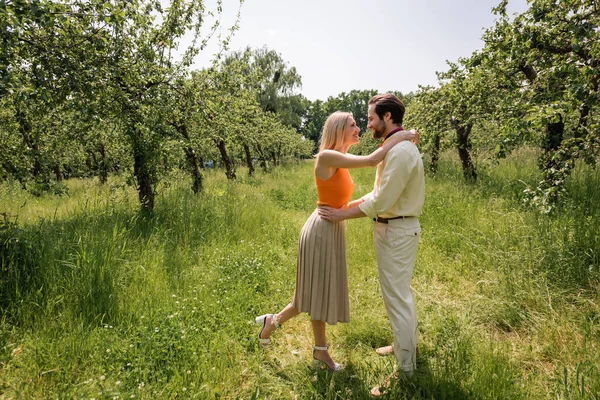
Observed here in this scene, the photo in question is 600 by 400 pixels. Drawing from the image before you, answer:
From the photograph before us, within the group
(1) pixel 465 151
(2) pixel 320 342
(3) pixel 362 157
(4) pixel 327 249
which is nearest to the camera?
(3) pixel 362 157

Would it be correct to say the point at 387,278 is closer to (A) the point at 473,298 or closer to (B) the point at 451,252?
(A) the point at 473,298

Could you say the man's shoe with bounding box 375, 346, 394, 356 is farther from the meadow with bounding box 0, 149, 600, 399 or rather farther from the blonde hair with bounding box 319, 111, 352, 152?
the blonde hair with bounding box 319, 111, 352, 152

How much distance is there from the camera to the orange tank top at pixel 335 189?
2.59 m

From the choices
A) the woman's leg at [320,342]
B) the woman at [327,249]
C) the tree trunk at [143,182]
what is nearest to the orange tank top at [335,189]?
the woman at [327,249]

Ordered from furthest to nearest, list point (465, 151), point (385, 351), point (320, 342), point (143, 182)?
1. point (465, 151)
2. point (143, 182)
3. point (385, 351)
4. point (320, 342)

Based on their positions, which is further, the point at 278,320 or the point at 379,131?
the point at 278,320

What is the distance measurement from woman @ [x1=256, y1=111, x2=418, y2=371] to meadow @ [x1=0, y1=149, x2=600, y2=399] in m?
0.46

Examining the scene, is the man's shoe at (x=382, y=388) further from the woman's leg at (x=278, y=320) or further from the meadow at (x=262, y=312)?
the woman's leg at (x=278, y=320)

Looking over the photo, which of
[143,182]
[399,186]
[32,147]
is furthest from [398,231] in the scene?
[32,147]

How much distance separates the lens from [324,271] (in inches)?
104

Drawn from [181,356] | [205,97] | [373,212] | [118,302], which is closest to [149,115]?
[205,97]

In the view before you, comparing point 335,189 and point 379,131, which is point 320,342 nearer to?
point 335,189

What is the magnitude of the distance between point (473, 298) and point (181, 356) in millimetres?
3110

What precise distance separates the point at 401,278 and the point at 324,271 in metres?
0.62
